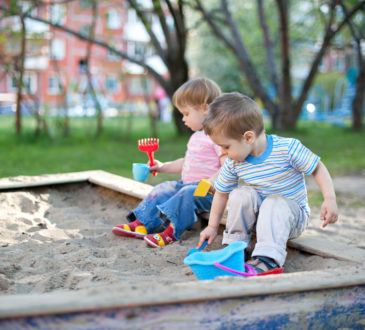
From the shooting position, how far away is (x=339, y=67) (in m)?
33.8

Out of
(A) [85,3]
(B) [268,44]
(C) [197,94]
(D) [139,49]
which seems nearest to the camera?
(C) [197,94]

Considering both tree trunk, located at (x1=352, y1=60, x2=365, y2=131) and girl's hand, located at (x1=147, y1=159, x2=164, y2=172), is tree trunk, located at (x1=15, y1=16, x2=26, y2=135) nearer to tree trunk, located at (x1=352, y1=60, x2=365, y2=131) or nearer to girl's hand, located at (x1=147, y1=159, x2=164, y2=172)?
girl's hand, located at (x1=147, y1=159, x2=164, y2=172)

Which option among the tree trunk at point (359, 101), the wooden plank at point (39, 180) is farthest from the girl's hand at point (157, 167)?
the tree trunk at point (359, 101)

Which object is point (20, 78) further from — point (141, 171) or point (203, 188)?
point (203, 188)

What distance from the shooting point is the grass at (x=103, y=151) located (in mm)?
6535

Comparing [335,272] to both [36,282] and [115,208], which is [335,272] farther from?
[115,208]

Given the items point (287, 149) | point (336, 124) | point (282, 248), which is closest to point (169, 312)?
point (282, 248)

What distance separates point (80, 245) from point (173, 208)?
45 centimetres

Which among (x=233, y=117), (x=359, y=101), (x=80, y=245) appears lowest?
(x=80, y=245)

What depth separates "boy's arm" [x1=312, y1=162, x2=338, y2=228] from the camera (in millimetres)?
2354

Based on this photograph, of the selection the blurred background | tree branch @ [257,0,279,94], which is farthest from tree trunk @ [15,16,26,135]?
tree branch @ [257,0,279,94]

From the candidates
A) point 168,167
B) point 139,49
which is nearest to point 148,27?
point 139,49

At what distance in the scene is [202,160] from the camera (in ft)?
10.6

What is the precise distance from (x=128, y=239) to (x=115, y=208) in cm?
73
